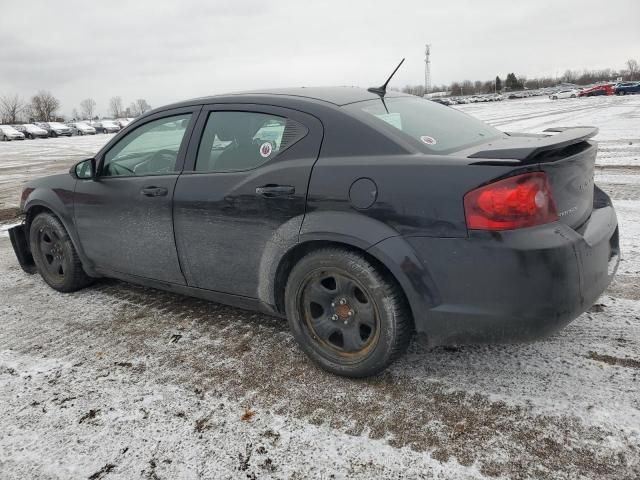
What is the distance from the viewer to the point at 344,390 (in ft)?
8.78

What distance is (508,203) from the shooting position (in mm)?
2230

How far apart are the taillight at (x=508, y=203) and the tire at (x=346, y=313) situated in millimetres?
570

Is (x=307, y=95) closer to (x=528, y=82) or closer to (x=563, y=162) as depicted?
(x=563, y=162)

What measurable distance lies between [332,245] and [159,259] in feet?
4.75

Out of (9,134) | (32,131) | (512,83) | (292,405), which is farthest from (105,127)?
(512,83)

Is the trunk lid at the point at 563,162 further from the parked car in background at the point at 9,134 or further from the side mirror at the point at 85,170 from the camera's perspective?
the parked car in background at the point at 9,134

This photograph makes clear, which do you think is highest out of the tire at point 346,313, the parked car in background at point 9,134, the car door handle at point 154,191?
the parked car in background at point 9,134

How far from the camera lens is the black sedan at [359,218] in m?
2.27

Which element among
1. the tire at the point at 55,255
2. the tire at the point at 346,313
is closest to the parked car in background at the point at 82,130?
the tire at the point at 55,255

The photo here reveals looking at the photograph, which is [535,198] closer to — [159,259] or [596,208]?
[596,208]

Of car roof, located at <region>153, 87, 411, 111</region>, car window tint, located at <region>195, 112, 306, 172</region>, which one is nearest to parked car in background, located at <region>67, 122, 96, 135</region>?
car roof, located at <region>153, 87, 411, 111</region>

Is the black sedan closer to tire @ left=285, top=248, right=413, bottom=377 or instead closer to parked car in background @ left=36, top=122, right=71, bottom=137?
tire @ left=285, top=248, right=413, bottom=377

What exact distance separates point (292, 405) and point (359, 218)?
1017 millimetres

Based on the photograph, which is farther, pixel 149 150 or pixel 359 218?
pixel 149 150
